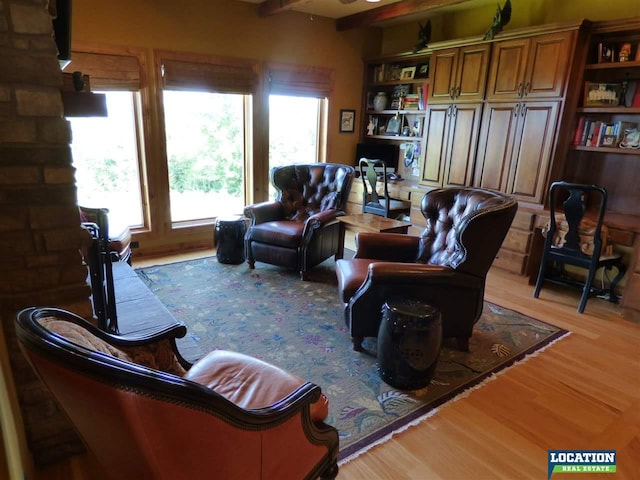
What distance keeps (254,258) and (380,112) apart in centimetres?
287

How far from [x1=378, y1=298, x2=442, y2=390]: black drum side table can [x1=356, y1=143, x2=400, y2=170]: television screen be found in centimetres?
356

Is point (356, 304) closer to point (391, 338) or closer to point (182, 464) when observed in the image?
point (391, 338)

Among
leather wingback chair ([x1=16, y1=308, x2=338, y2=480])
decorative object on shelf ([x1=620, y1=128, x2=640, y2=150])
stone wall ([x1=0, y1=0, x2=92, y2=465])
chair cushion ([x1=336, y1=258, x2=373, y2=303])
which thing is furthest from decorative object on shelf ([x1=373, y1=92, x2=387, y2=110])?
leather wingback chair ([x1=16, y1=308, x2=338, y2=480])

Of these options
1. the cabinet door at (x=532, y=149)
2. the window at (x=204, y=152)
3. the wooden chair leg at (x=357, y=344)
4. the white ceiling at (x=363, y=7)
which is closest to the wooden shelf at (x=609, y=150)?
the cabinet door at (x=532, y=149)

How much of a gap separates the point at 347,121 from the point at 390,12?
5.14 feet

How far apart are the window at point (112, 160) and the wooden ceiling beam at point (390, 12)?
2.70 m

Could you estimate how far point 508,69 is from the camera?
3889mm

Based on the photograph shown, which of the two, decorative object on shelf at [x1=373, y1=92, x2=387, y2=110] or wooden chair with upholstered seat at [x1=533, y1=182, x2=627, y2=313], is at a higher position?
decorative object on shelf at [x1=373, y1=92, x2=387, y2=110]

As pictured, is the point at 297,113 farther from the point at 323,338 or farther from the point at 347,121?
the point at 323,338

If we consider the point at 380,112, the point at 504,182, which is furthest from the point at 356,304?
the point at 380,112

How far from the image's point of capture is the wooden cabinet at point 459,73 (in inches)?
161

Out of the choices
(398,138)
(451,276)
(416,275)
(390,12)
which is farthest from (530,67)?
(416,275)

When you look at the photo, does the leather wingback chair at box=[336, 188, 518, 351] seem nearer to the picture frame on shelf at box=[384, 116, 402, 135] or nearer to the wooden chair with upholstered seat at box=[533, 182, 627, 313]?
the wooden chair with upholstered seat at box=[533, 182, 627, 313]

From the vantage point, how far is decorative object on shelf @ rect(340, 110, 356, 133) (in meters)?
5.58
